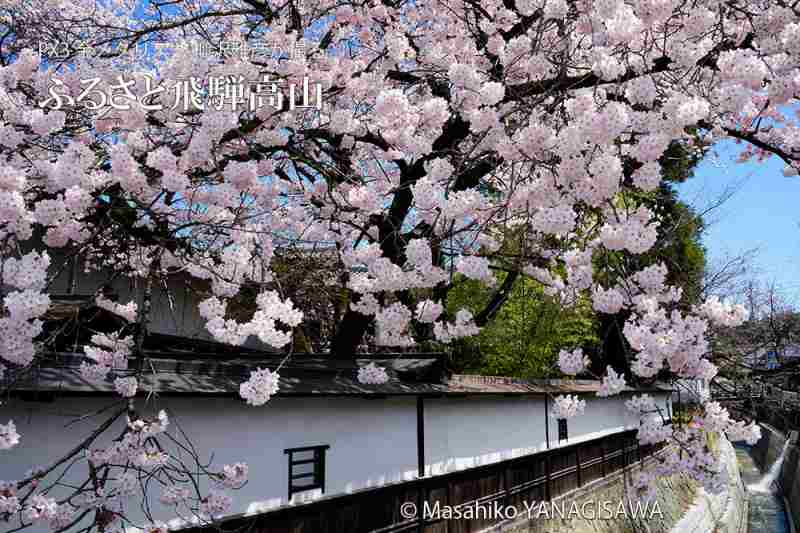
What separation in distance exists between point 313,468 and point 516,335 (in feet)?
29.6

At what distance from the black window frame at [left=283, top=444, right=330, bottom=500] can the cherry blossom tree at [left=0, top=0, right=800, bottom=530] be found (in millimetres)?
1075

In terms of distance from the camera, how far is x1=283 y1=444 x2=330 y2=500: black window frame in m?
6.90

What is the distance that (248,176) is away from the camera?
5746mm

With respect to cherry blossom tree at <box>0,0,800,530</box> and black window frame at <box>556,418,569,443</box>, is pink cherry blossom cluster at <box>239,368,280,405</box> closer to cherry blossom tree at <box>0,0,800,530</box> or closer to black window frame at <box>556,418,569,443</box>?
cherry blossom tree at <box>0,0,800,530</box>

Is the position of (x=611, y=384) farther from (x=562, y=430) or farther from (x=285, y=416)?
(x=562, y=430)

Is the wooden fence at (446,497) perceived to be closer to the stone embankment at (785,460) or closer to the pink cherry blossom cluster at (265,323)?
the pink cherry blossom cluster at (265,323)

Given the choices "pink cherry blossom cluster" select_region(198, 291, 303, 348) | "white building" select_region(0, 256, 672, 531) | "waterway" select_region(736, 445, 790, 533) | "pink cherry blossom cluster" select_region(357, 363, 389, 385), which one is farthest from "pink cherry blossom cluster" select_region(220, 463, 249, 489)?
"waterway" select_region(736, 445, 790, 533)

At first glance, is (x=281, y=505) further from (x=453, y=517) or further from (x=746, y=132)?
(x=746, y=132)

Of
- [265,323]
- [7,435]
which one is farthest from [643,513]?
[7,435]

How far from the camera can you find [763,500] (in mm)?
27875

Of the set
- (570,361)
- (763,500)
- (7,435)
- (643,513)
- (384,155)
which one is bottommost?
(763,500)

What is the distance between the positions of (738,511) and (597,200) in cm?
2210

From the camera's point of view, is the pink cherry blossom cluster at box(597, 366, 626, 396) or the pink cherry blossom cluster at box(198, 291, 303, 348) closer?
the pink cherry blossom cluster at box(198, 291, 303, 348)

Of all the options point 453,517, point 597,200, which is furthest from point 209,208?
point 453,517
